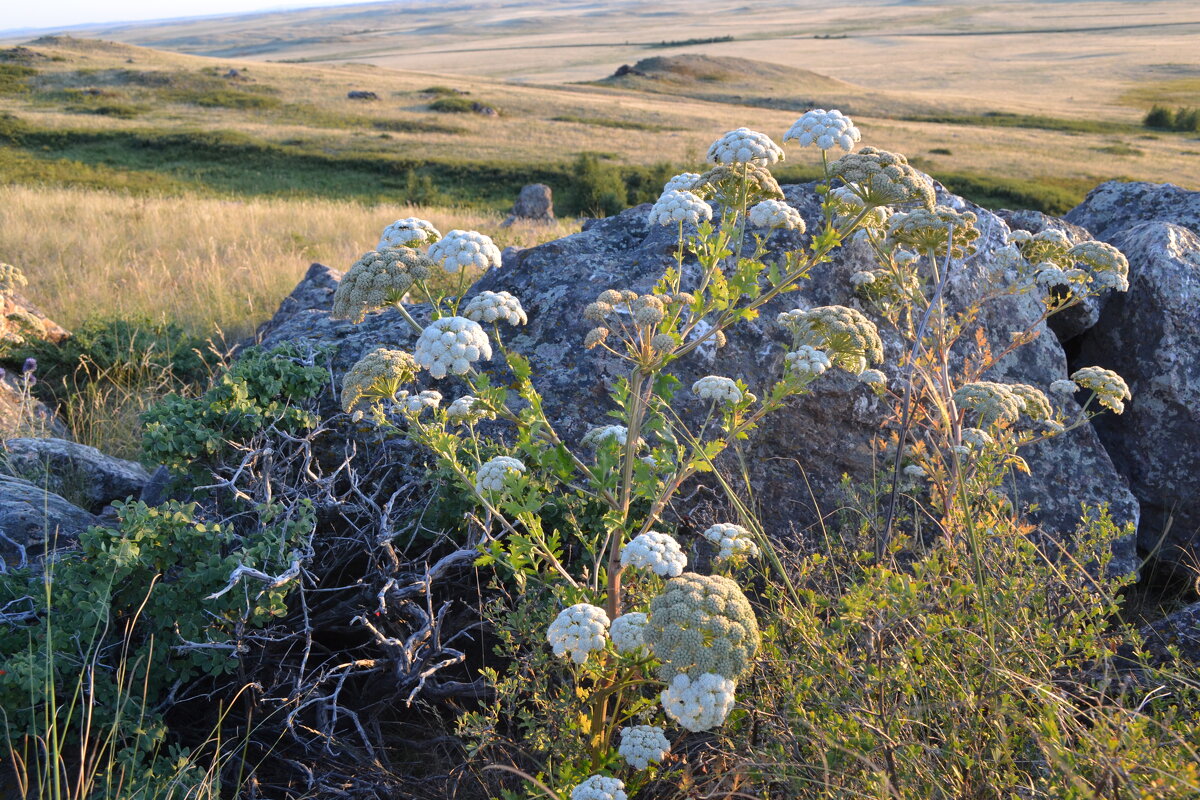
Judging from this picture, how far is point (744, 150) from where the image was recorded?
274cm

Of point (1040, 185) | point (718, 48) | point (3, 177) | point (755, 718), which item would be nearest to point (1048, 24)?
point (718, 48)

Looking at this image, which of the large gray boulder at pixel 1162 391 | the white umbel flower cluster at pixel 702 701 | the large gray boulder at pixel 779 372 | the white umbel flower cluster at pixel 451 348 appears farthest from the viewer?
the large gray boulder at pixel 1162 391

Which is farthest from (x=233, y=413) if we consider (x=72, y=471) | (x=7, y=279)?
(x=7, y=279)

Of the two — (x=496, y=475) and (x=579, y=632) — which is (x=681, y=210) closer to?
(x=496, y=475)

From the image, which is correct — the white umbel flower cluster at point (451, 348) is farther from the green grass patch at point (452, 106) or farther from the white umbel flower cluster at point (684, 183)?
the green grass patch at point (452, 106)

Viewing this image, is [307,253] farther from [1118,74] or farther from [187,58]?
[1118,74]

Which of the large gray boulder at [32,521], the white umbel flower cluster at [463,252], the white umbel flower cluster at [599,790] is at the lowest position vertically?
the white umbel flower cluster at [599,790]

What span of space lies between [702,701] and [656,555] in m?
0.46

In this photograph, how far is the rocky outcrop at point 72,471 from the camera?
4.18 metres

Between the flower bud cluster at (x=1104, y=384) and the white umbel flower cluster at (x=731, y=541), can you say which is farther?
the flower bud cluster at (x=1104, y=384)

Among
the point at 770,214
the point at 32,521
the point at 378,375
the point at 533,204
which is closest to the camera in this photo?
the point at 378,375

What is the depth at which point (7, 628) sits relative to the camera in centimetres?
292

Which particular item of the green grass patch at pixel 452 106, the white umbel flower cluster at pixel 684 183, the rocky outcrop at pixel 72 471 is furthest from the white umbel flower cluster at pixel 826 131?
the green grass patch at pixel 452 106

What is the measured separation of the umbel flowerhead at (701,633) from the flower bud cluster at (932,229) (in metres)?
1.79
